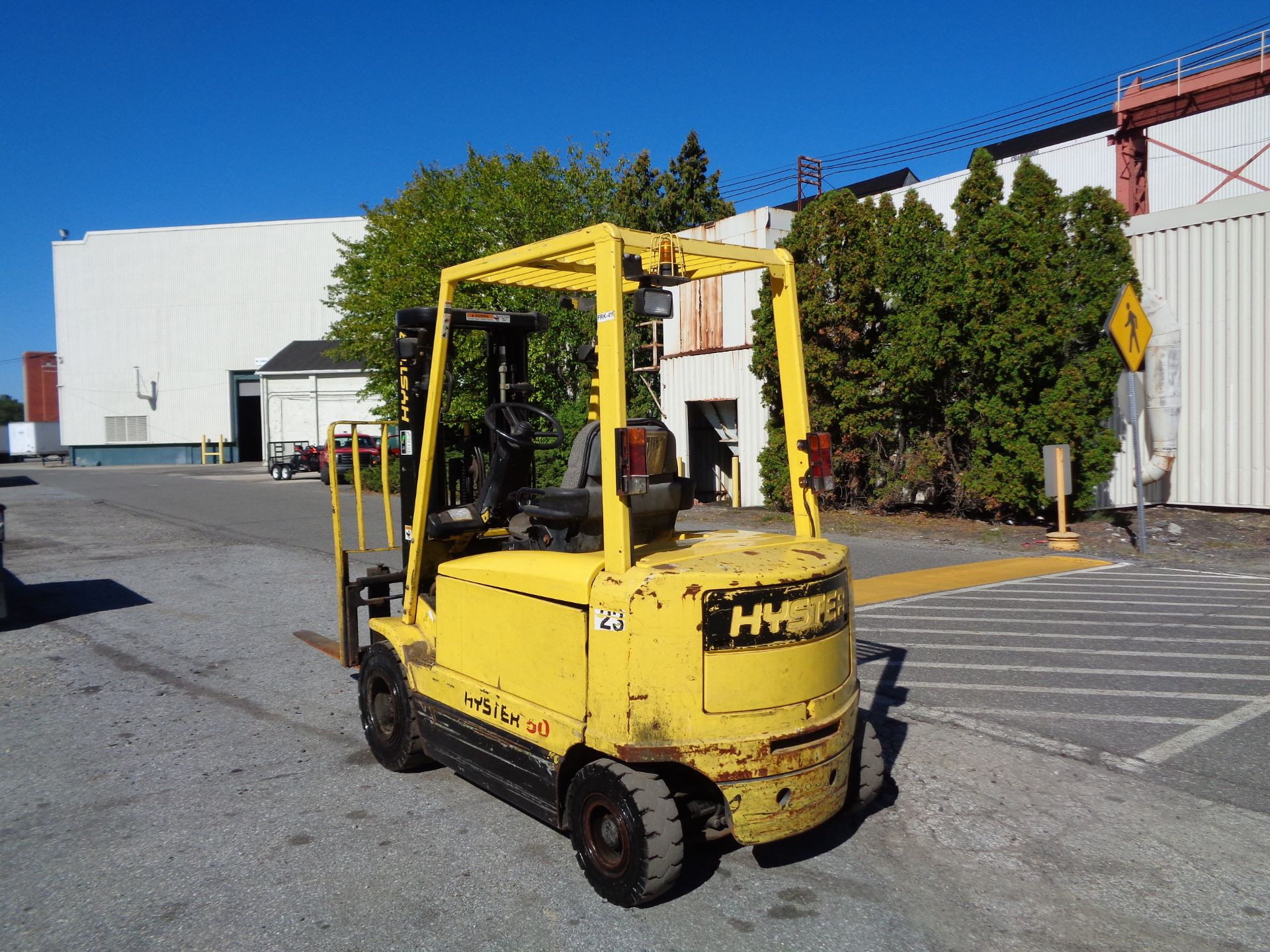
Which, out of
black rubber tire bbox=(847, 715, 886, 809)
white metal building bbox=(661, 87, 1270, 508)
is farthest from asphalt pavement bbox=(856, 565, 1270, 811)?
white metal building bbox=(661, 87, 1270, 508)

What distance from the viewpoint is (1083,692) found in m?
6.80

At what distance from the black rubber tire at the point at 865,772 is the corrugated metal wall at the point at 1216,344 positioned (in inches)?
533

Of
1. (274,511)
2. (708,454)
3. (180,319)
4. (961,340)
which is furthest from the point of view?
→ (180,319)

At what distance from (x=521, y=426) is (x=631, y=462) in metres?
1.43

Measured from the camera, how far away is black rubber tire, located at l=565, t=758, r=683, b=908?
371 cm

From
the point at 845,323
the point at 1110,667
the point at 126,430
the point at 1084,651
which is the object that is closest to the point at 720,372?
the point at 845,323

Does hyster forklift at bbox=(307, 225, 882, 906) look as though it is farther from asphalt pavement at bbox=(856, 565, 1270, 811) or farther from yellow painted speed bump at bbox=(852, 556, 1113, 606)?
yellow painted speed bump at bbox=(852, 556, 1113, 606)

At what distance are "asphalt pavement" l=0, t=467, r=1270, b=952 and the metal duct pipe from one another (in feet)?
29.1

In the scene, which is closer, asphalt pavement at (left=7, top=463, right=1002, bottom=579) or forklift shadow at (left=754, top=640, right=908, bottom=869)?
forklift shadow at (left=754, top=640, right=908, bottom=869)

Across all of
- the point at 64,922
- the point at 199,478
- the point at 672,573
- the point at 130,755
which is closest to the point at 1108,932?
the point at 672,573

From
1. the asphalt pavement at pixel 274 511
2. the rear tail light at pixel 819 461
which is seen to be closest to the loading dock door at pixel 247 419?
the asphalt pavement at pixel 274 511

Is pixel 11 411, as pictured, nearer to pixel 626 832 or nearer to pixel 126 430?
pixel 126 430

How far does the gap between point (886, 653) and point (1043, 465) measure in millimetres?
7786

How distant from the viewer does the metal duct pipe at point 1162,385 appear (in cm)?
1531
